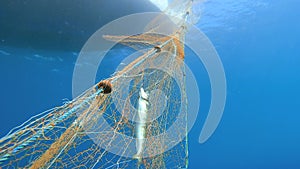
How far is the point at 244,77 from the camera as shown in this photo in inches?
1236

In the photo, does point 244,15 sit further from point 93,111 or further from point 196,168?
point 196,168

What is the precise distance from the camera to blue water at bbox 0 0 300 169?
15.3 meters

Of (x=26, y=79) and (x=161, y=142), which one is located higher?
(x=26, y=79)

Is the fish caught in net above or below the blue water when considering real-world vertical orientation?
below

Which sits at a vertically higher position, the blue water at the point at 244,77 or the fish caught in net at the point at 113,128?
the blue water at the point at 244,77

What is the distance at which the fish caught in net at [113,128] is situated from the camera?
5.60 ft

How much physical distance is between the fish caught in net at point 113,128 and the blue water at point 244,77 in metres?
6.62

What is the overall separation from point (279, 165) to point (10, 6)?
55.8m

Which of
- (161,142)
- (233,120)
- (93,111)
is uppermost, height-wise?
(233,120)

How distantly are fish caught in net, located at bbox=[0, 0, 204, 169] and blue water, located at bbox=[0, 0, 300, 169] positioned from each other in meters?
6.62

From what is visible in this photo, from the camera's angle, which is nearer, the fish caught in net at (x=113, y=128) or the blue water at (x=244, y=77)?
the fish caught in net at (x=113, y=128)

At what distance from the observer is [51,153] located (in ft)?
5.84

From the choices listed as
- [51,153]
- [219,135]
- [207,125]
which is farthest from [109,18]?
[219,135]

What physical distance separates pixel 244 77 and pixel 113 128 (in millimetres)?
31795
